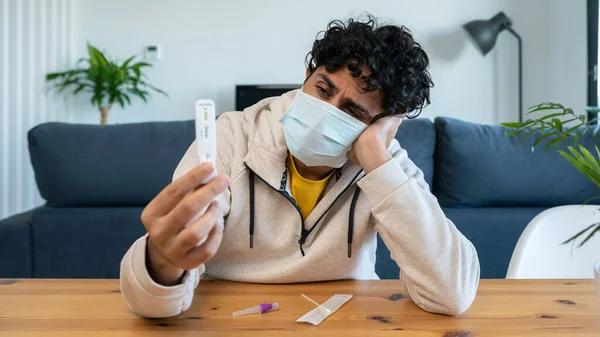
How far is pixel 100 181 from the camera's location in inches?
67.6

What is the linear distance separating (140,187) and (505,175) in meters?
1.23

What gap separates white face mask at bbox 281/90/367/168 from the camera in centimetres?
101

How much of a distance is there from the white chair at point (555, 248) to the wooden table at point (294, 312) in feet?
0.70

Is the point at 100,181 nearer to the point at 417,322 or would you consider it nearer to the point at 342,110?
the point at 342,110

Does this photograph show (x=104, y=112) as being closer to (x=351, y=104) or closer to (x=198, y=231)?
(x=351, y=104)

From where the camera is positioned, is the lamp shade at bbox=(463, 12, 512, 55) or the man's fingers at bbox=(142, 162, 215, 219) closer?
the man's fingers at bbox=(142, 162, 215, 219)

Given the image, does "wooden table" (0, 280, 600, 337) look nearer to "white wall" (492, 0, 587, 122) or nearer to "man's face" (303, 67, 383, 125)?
"man's face" (303, 67, 383, 125)

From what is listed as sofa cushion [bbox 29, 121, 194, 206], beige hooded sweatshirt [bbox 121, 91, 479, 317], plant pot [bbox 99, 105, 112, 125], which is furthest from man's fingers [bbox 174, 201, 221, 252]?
plant pot [bbox 99, 105, 112, 125]

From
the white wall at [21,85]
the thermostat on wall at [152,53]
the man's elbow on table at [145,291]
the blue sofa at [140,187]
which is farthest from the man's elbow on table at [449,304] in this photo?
the thermostat on wall at [152,53]

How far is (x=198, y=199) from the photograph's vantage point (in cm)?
59

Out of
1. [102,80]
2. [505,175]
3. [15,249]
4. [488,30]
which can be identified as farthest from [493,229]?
[102,80]

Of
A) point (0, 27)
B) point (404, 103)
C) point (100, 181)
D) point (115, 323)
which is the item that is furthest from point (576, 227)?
point (0, 27)

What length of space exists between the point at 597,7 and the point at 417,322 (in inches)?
135

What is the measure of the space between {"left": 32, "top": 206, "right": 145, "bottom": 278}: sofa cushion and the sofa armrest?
21mm
